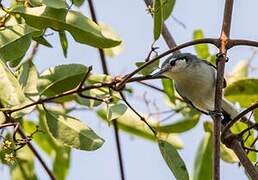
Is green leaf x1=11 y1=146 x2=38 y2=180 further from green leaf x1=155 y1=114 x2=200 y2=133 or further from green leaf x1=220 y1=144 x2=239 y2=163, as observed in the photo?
green leaf x1=220 y1=144 x2=239 y2=163

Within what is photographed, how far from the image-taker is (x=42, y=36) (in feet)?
7.07

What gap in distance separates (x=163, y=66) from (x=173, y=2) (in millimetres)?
444

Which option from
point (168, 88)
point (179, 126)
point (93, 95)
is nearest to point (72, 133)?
point (93, 95)

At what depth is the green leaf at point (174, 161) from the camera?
6.86ft

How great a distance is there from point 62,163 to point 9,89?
1.10 m

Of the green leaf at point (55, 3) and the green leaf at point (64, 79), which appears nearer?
the green leaf at point (55, 3)

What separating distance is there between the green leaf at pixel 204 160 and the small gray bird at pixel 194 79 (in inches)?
8.1

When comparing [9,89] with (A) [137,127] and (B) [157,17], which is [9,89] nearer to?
(B) [157,17]

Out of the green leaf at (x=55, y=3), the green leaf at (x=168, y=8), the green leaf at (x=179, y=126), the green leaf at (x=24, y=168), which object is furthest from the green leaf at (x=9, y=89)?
the green leaf at (x=179, y=126)

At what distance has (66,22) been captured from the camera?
2.01m

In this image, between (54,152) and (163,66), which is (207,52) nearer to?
(163,66)

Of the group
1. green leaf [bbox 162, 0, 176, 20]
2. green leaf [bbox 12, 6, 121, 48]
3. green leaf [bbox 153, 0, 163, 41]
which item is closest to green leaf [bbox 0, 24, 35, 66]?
green leaf [bbox 12, 6, 121, 48]

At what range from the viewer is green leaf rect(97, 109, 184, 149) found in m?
2.92

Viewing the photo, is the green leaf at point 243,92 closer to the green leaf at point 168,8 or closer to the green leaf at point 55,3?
the green leaf at point 168,8
